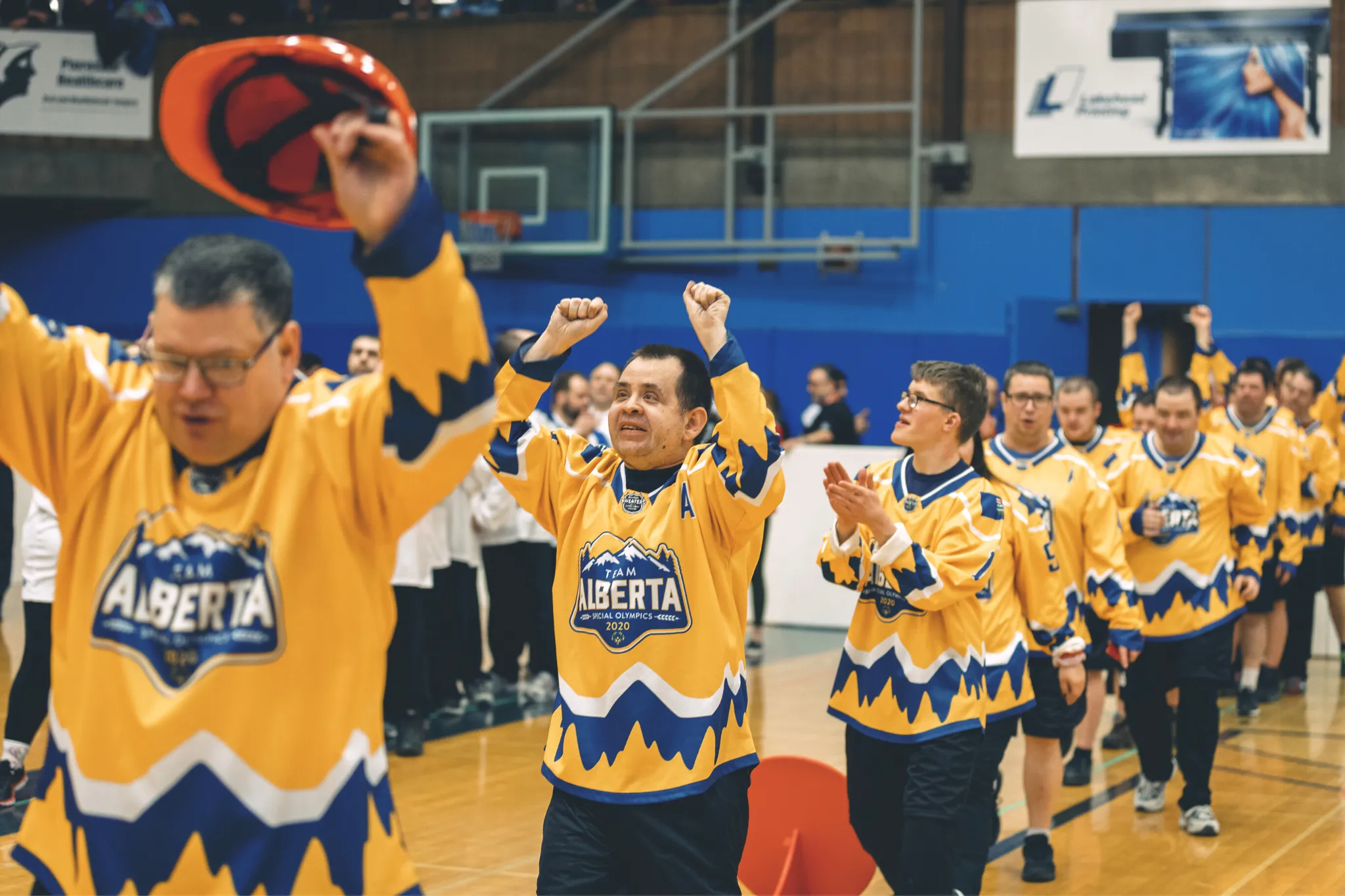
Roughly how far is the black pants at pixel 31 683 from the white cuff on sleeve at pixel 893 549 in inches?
143

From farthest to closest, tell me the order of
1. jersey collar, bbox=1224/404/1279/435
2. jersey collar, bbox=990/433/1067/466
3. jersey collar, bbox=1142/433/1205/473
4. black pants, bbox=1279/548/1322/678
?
1. black pants, bbox=1279/548/1322/678
2. jersey collar, bbox=1224/404/1279/435
3. jersey collar, bbox=1142/433/1205/473
4. jersey collar, bbox=990/433/1067/466

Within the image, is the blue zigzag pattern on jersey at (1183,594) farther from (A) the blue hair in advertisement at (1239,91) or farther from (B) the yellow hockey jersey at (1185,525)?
(A) the blue hair in advertisement at (1239,91)

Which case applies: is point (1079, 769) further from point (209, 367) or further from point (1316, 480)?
point (209, 367)

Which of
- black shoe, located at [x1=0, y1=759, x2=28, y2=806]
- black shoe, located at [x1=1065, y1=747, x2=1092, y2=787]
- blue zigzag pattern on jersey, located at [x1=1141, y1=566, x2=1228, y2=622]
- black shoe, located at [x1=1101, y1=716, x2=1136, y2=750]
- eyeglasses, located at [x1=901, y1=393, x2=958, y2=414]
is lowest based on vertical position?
black shoe, located at [x1=1101, y1=716, x2=1136, y2=750]

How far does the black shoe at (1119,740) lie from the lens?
357 inches

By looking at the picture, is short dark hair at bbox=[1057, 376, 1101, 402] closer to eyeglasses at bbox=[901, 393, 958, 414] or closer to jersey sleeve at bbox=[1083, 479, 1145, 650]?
jersey sleeve at bbox=[1083, 479, 1145, 650]

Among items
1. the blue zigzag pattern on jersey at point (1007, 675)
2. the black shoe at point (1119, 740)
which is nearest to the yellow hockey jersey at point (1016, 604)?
the blue zigzag pattern on jersey at point (1007, 675)

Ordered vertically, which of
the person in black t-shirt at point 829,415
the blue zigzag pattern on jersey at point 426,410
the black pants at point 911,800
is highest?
the blue zigzag pattern on jersey at point 426,410

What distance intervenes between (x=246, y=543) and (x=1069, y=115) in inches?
577

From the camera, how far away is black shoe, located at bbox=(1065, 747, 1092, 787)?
26.4 feet

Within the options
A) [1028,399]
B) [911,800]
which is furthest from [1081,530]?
[911,800]

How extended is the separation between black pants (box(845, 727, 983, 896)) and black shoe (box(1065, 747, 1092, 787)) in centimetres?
346

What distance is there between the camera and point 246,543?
7.34 ft

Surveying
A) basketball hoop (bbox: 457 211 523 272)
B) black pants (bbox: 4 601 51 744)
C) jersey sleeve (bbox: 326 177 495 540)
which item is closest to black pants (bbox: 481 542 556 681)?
black pants (bbox: 4 601 51 744)
